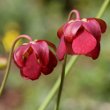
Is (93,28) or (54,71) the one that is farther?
(54,71)

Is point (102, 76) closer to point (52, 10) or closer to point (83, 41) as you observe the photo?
point (52, 10)

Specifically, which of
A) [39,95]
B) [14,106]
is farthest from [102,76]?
[14,106]

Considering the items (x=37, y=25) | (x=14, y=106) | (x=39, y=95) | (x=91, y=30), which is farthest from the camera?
(x=37, y=25)

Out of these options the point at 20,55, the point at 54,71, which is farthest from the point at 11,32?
the point at 20,55

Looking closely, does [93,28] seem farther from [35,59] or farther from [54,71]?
[54,71]

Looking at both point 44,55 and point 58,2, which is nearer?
point 44,55

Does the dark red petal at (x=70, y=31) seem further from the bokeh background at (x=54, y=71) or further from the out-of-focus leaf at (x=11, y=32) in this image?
the out-of-focus leaf at (x=11, y=32)

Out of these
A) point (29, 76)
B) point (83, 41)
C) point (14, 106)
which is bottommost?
point (14, 106)
